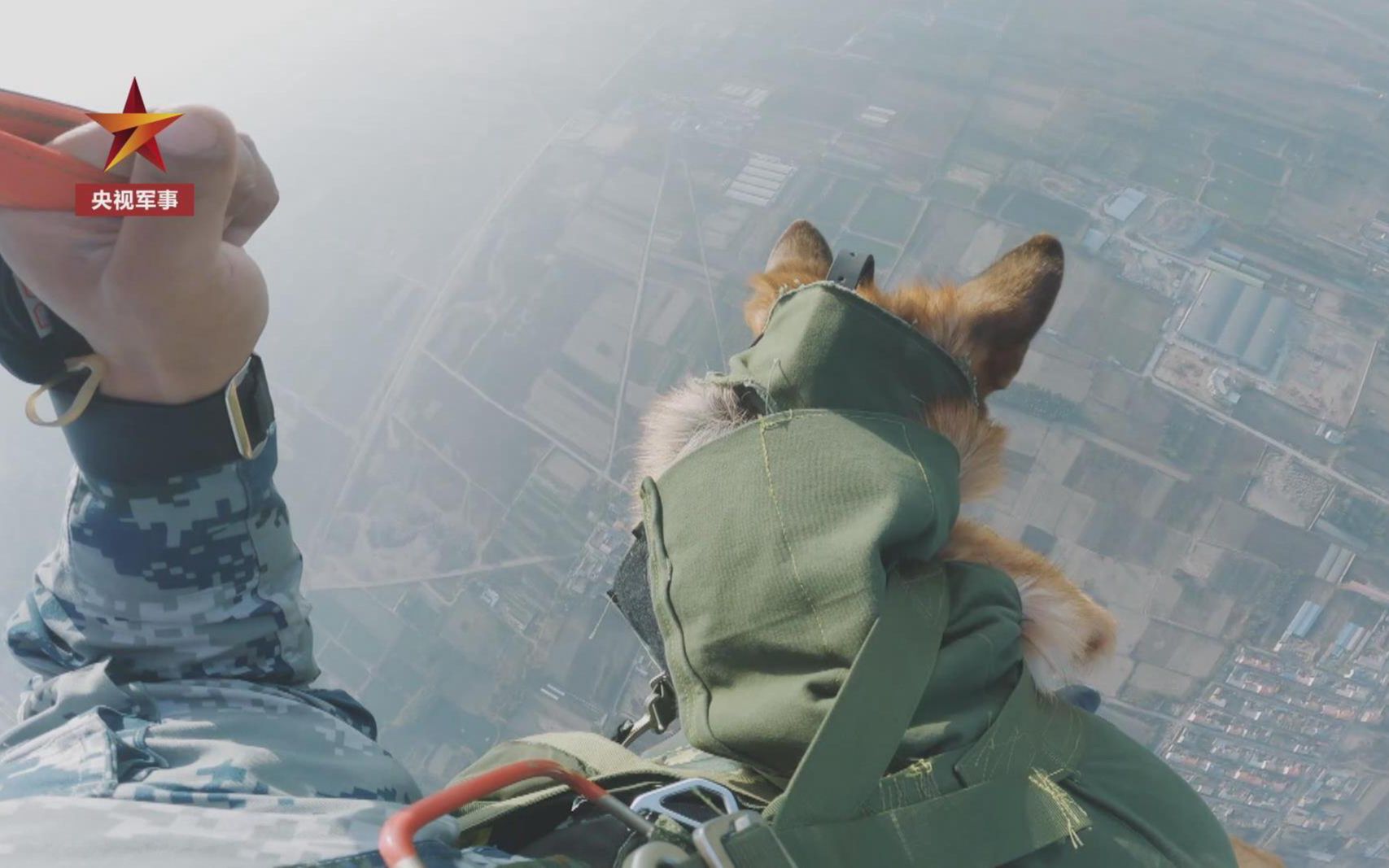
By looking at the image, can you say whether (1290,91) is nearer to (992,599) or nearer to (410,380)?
(410,380)

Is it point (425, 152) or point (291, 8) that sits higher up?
point (291, 8)

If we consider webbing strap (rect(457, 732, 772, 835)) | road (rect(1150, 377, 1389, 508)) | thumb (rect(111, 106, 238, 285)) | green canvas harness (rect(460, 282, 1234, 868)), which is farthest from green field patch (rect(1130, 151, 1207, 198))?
thumb (rect(111, 106, 238, 285))

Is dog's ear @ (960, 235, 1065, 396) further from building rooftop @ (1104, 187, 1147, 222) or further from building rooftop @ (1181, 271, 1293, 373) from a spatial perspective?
building rooftop @ (1104, 187, 1147, 222)

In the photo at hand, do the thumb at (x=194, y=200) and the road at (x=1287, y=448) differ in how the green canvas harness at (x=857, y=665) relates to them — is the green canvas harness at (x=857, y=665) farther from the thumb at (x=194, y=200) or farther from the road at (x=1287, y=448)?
the road at (x=1287, y=448)

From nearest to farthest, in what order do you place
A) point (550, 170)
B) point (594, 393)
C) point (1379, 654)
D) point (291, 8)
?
point (1379, 654), point (594, 393), point (550, 170), point (291, 8)

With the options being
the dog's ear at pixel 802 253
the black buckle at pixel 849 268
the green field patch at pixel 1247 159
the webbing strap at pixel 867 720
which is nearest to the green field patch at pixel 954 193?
the green field patch at pixel 1247 159

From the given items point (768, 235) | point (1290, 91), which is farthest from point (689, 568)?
point (1290, 91)
